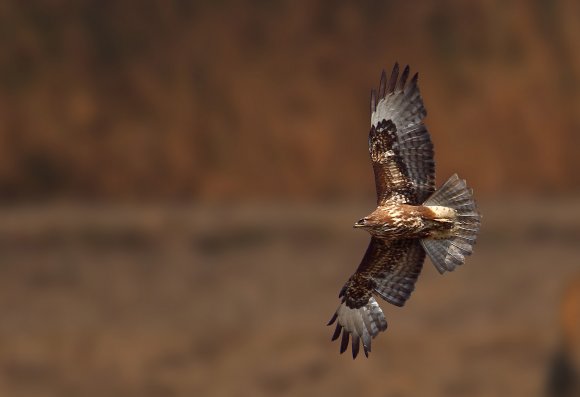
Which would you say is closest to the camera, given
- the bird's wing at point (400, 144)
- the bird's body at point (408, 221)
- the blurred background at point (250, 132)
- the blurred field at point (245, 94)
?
the bird's body at point (408, 221)

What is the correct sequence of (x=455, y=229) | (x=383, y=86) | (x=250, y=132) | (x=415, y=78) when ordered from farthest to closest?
(x=250, y=132)
(x=383, y=86)
(x=415, y=78)
(x=455, y=229)

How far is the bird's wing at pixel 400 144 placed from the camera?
883 cm

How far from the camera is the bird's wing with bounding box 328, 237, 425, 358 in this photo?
911cm

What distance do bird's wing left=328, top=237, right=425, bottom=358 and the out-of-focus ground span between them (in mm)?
10074

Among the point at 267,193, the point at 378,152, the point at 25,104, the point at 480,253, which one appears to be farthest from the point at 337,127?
the point at 378,152

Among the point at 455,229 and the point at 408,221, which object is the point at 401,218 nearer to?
the point at 408,221

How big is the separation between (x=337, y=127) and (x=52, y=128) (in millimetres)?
3934

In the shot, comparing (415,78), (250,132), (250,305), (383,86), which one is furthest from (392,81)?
(250,132)

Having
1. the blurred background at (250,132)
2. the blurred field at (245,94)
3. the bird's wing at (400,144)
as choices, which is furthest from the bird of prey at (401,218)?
the blurred field at (245,94)

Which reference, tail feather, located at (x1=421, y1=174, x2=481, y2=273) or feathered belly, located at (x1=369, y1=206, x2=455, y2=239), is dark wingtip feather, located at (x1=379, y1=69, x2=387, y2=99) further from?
feathered belly, located at (x1=369, y1=206, x2=455, y2=239)

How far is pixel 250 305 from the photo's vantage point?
21297mm

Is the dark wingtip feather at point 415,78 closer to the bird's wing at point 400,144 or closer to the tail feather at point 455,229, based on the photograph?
the bird's wing at point 400,144

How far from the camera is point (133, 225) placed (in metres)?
23.2

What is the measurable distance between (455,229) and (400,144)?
0.70 m
